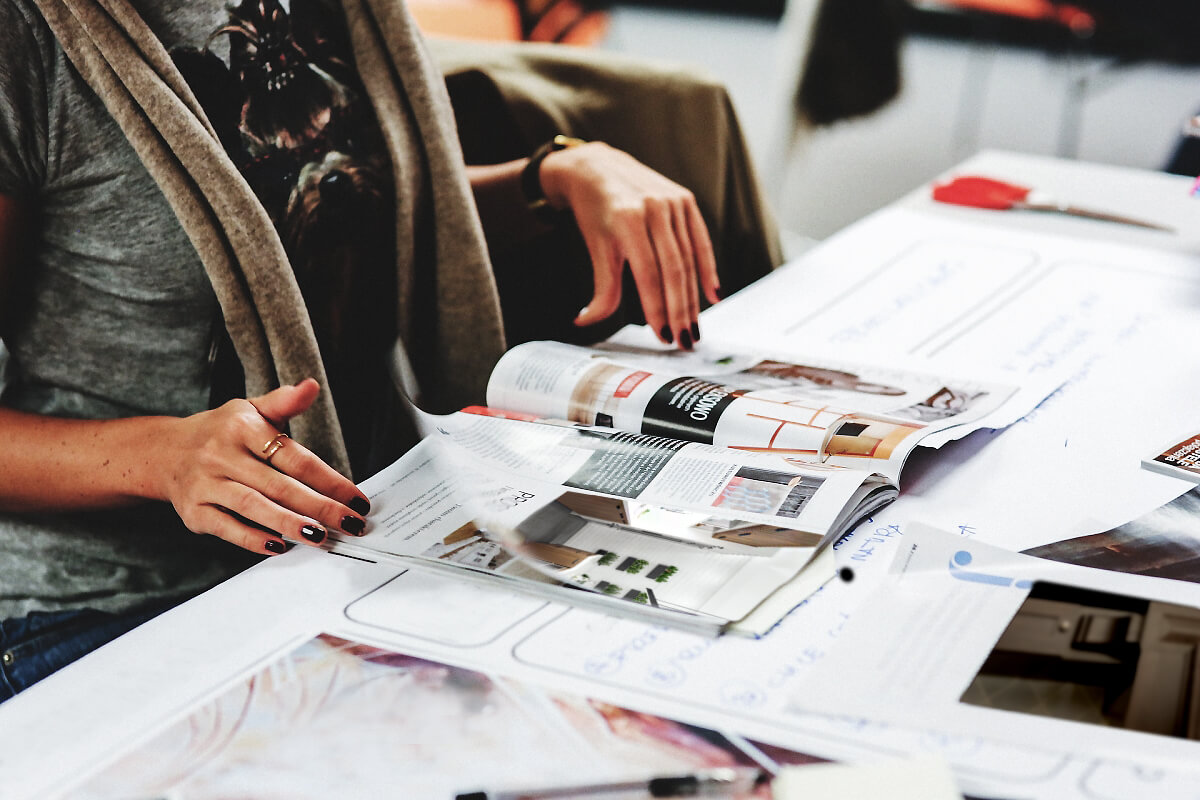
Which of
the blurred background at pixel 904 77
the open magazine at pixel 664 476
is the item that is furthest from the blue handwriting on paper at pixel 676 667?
the blurred background at pixel 904 77

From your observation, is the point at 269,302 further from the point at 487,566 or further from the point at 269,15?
the point at 487,566

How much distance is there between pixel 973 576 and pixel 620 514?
0.66ft

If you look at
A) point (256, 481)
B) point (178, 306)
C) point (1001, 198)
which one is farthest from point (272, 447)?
point (1001, 198)

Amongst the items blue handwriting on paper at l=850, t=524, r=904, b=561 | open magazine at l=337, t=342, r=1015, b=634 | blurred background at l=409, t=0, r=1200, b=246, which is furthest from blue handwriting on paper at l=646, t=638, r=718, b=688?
Answer: blurred background at l=409, t=0, r=1200, b=246

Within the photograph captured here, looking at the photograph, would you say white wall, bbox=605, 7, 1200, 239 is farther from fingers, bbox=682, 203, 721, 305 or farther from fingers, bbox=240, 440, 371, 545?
fingers, bbox=240, 440, 371, 545

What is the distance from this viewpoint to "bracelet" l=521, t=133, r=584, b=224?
115 centimetres

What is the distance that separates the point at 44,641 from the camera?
830 mm

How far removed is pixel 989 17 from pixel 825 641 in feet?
3.82

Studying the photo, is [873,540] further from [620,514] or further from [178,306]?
[178,306]

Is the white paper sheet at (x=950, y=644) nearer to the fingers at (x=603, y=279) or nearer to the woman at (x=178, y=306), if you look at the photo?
the woman at (x=178, y=306)

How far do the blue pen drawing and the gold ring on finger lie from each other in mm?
421

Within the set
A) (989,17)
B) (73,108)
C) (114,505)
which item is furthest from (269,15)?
A: (989,17)

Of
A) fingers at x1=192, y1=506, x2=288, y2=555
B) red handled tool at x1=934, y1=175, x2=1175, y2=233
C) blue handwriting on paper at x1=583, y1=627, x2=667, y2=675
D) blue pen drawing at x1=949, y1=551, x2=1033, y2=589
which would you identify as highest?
red handled tool at x1=934, y1=175, x2=1175, y2=233

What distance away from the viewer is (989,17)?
4.68ft
